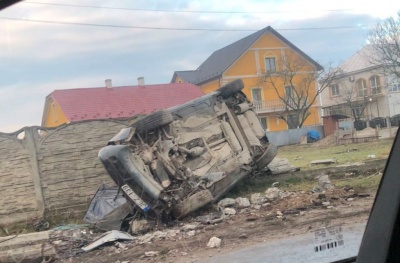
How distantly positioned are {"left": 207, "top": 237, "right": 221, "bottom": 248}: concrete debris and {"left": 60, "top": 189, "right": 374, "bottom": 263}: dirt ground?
0.04 m

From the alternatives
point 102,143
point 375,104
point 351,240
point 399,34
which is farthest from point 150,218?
point 399,34

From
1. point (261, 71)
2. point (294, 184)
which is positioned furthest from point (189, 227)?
point (261, 71)

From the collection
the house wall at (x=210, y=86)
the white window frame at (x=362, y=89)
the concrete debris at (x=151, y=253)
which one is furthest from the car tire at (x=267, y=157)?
the concrete debris at (x=151, y=253)

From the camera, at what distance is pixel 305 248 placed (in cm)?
432

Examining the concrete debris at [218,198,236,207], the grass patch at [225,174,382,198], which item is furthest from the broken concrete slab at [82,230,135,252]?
the grass patch at [225,174,382,198]

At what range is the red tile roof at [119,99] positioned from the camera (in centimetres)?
418

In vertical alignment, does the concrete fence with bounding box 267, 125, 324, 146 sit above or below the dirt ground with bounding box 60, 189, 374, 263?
above

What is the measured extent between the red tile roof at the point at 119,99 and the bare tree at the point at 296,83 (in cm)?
79

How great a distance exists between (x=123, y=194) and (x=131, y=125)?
2.72ft

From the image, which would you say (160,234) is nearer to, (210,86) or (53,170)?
(53,170)

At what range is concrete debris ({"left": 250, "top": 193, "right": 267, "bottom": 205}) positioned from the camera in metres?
5.85

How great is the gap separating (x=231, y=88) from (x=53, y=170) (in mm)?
2076

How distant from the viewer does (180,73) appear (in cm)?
456

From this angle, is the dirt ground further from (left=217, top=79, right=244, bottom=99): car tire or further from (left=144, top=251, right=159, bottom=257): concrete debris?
(left=217, top=79, right=244, bottom=99): car tire
